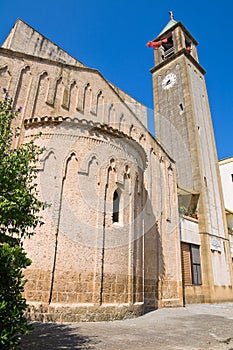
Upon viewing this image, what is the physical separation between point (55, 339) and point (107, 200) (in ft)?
15.4

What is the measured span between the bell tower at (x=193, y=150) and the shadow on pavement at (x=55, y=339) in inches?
Answer: 441

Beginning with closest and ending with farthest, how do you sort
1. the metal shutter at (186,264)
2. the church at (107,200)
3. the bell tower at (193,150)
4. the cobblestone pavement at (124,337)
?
1. the cobblestone pavement at (124,337)
2. the church at (107,200)
3. the metal shutter at (186,264)
4. the bell tower at (193,150)

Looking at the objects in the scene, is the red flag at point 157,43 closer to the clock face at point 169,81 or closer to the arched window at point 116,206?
the clock face at point 169,81

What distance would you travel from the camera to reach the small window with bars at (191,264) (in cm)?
1616

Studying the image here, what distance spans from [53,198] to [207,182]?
15.2 m

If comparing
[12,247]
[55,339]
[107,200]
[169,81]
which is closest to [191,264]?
[107,200]

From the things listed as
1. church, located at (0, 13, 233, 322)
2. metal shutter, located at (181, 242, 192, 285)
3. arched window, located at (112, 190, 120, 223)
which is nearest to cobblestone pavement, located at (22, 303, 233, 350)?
church, located at (0, 13, 233, 322)

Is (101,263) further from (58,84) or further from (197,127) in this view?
(197,127)

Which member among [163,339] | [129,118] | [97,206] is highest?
[129,118]

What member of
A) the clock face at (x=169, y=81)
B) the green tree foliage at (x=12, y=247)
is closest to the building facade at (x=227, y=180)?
the clock face at (x=169, y=81)

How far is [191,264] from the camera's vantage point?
54.9 feet

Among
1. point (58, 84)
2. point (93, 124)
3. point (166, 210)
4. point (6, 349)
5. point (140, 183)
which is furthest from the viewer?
point (166, 210)

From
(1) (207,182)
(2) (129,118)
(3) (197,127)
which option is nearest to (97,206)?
(2) (129,118)

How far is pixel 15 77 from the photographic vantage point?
11.5m
